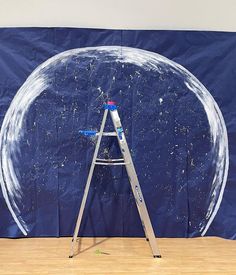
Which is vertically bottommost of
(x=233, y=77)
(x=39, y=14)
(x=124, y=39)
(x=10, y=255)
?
(x=10, y=255)

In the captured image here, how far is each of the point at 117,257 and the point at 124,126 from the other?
955 mm

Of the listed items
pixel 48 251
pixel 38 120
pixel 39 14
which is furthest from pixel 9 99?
pixel 48 251

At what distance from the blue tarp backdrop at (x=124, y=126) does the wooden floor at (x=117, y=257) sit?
4.4 inches

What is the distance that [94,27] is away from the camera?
281cm

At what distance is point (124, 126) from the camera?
2818 millimetres

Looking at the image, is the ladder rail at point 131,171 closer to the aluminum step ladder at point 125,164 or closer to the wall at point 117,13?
the aluminum step ladder at point 125,164

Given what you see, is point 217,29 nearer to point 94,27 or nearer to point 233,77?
point 233,77

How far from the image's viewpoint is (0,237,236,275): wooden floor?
7.53 feet

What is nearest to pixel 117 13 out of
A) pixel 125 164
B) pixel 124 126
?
pixel 124 126

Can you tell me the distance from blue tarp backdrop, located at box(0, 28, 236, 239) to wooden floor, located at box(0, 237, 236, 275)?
11 cm

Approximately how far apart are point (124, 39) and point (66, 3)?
0.52 m

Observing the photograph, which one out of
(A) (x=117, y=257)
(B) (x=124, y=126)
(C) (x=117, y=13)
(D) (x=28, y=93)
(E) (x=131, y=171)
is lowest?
(A) (x=117, y=257)

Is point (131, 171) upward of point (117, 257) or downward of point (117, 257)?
upward

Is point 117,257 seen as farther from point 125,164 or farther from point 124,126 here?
point 124,126
